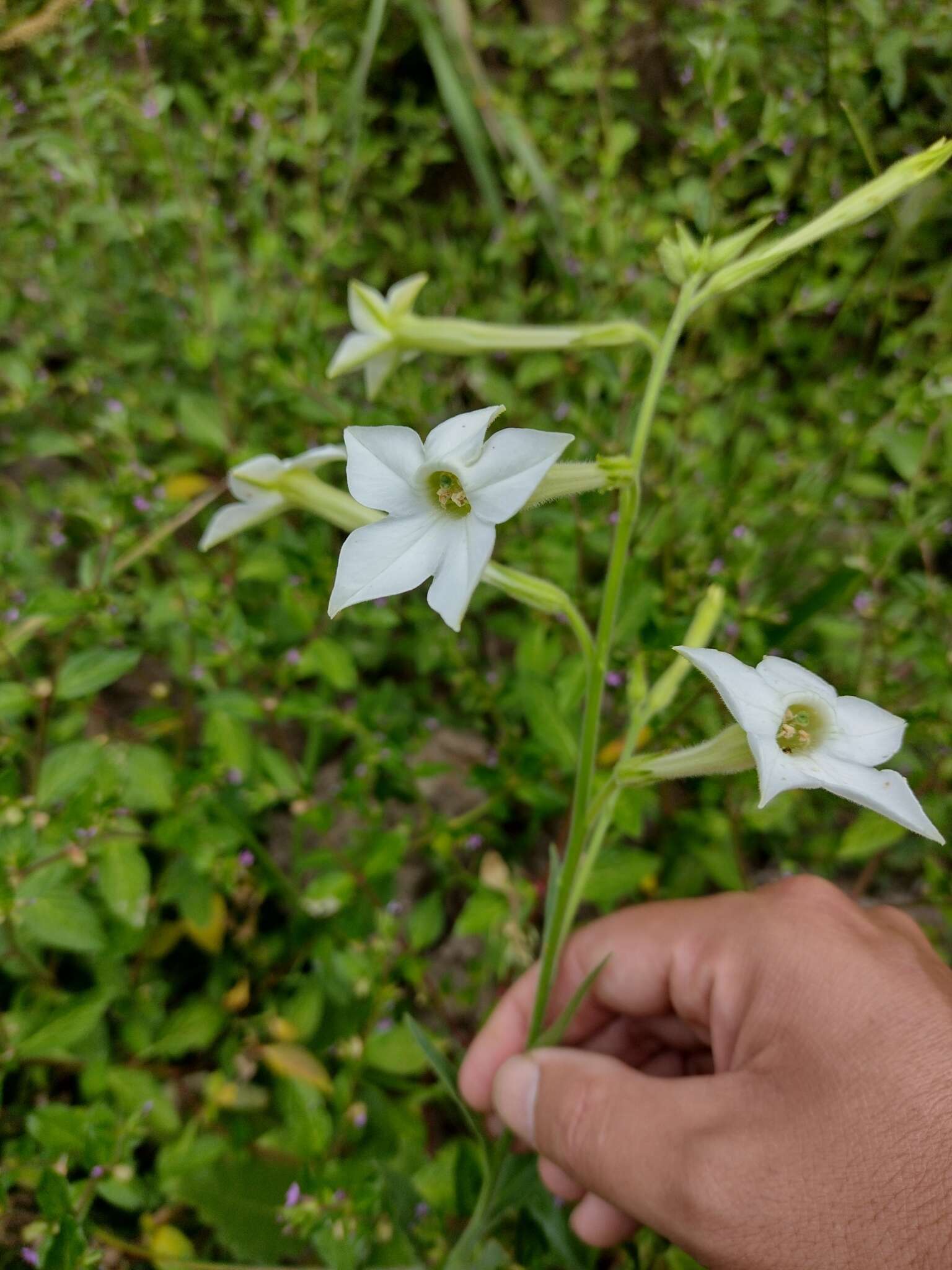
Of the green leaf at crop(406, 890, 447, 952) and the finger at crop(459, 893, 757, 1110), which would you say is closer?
the finger at crop(459, 893, 757, 1110)

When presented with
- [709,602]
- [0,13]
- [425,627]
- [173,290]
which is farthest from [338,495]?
[0,13]

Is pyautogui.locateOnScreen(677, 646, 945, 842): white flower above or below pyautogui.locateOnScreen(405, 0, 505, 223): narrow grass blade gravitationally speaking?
below

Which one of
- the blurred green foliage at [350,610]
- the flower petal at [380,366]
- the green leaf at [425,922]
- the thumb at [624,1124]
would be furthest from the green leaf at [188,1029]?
the flower petal at [380,366]

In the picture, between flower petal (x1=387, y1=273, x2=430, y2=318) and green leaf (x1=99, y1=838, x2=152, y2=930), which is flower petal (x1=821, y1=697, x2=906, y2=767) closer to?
flower petal (x1=387, y1=273, x2=430, y2=318)

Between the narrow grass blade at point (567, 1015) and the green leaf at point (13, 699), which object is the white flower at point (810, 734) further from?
the green leaf at point (13, 699)

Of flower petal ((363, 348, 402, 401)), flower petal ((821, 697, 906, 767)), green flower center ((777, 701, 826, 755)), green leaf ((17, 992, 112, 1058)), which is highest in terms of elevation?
flower petal ((363, 348, 402, 401))

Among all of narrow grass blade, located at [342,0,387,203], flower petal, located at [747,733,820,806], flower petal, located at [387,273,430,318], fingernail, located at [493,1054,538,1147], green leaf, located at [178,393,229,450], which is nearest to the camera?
flower petal, located at [747,733,820,806]

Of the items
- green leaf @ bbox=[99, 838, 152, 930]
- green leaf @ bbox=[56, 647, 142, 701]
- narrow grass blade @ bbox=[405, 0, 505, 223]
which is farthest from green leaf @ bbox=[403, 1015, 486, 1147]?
narrow grass blade @ bbox=[405, 0, 505, 223]
